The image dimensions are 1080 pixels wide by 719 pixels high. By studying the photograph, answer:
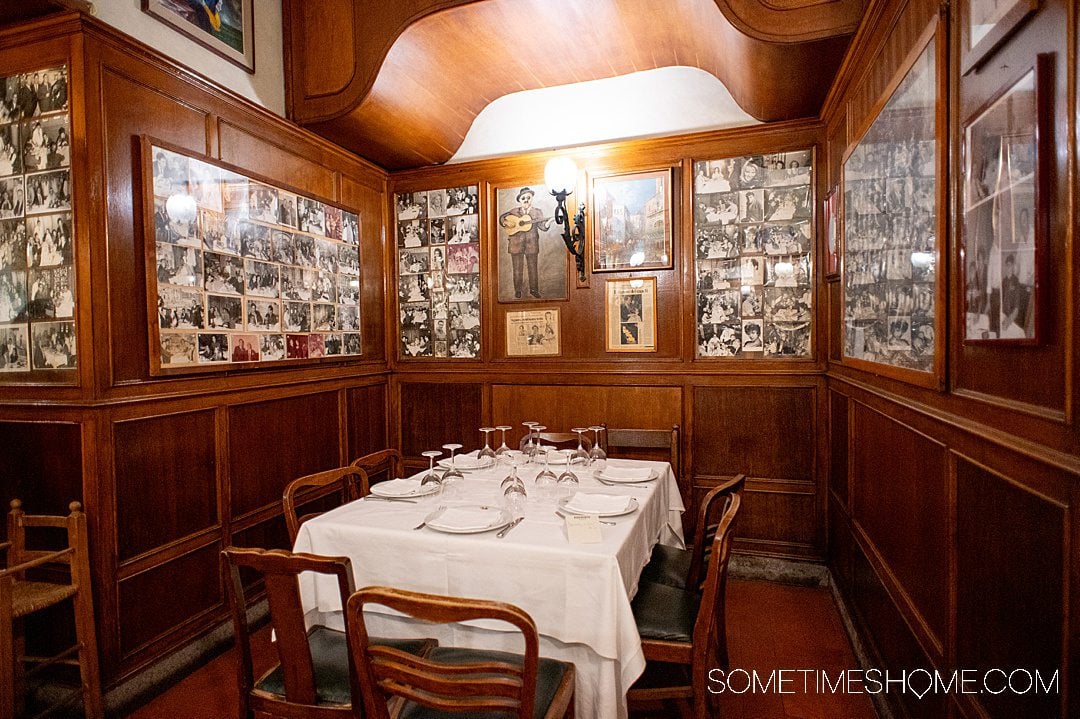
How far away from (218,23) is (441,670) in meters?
3.58

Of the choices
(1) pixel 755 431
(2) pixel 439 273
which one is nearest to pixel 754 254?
(1) pixel 755 431

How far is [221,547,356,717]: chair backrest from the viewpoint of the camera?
1.58m

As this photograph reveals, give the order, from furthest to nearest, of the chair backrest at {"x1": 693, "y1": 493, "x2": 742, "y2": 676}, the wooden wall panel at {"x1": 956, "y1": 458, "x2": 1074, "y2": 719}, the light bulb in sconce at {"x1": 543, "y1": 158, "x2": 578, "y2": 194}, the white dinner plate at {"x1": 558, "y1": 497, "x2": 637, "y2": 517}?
the light bulb in sconce at {"x1": 543, "y1": 158, "x2": 578, "y2": 194} < the white dinner plate at {"x1": 558, "y1": 497, "x2": 637, "y2": 517} < the chair backrest at {"x1": 693, "y1": 493, "x2": 742, "y2": 676} < the wooden wall panel at {"x1": 956, "y1": 458, "x2": 1074, "y2": 719}

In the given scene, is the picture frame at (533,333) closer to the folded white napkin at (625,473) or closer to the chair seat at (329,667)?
the folded white napkin at (625,473)

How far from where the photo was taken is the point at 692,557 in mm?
2502

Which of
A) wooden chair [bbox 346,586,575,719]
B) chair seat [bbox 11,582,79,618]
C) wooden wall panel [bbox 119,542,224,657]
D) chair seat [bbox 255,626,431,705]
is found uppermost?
wooden chair [bbox 346,586,575,719]

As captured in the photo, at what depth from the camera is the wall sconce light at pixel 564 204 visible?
4.03 m

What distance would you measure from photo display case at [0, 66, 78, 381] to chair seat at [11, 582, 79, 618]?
879 mm

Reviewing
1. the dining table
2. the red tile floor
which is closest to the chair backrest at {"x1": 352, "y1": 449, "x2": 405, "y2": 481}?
the dining table

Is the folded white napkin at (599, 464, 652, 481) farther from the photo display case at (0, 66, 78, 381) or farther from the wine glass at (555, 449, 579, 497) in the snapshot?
the photo display case at (0, 66, 78, 381)

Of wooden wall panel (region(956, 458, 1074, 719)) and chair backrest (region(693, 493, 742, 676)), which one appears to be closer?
wooden wall panel (region(956, 458, 1074, 719))

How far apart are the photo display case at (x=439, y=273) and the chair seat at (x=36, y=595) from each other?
9.00ft

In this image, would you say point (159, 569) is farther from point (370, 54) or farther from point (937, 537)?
point (937, 537)

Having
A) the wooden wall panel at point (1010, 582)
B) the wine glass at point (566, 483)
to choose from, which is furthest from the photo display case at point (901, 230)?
the wine glass at point (566, 483)
